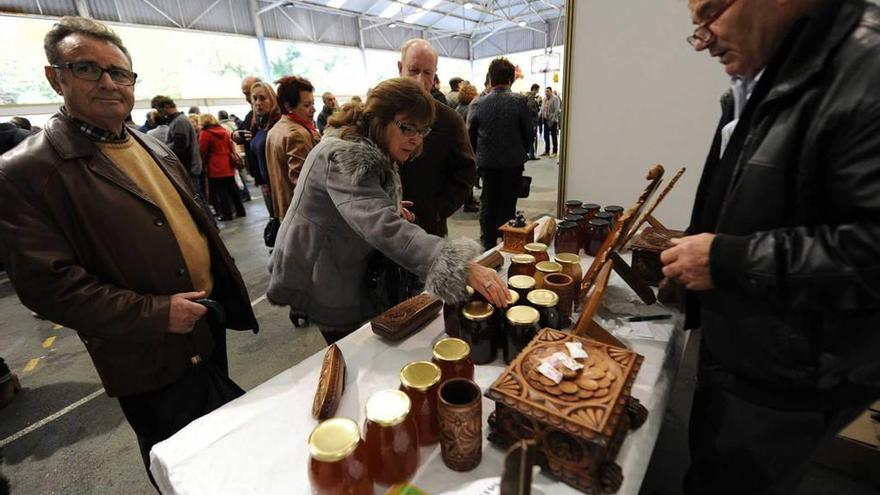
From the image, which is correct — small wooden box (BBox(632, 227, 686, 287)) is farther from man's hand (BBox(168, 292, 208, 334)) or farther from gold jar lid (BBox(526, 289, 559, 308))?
man's hand (BBox(168, 292, 208, 334))

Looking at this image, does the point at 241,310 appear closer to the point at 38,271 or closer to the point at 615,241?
the point at 38,271

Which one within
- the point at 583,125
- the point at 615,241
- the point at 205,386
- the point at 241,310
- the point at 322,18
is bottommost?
the point at 205,386

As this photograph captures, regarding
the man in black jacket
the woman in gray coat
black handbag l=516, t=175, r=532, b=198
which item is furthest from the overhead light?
the woman in gray coat

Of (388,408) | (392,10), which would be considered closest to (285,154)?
(388,408)

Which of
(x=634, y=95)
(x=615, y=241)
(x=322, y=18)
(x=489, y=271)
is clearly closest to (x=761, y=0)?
(x=615, y=241)

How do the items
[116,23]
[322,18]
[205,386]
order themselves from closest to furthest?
1. [205,386]
2. [116,23]
3. [322,18]

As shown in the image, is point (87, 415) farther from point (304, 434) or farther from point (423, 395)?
point (423, 395)

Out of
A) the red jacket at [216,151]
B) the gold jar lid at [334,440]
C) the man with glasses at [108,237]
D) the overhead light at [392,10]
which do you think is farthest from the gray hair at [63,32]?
the overhead light at [392,10]

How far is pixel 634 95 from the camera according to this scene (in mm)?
2201

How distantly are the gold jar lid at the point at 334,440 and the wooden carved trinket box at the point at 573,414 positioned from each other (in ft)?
0.78

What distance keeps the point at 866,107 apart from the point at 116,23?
33.2 ft

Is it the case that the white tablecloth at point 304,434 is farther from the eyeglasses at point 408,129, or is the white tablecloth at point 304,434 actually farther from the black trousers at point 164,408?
the eyeglasses at point 408,129

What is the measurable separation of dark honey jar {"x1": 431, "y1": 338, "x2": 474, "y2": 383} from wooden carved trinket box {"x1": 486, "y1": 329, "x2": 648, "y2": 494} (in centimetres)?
9

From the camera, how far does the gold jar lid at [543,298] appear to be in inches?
36.7
